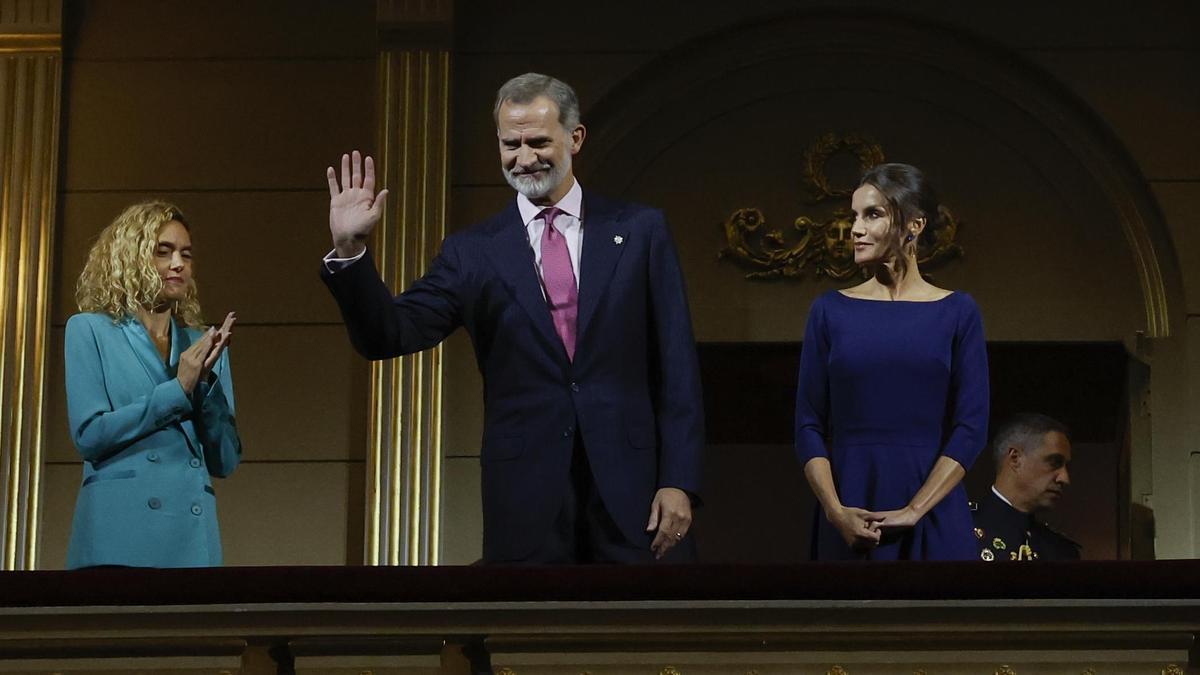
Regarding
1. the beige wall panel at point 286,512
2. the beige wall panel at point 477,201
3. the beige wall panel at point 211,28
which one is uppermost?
the beige wall panel at point 211,28

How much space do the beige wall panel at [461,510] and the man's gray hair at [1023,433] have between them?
5.13 feet

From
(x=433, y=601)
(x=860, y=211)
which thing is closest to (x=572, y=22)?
(x=860, y=211)

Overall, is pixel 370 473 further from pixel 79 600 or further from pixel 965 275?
pixel 79 600

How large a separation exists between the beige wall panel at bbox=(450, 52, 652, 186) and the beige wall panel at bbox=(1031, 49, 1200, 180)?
1.31 metres

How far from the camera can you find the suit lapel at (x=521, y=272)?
3.66 m

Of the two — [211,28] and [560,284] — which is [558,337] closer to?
[560,284]

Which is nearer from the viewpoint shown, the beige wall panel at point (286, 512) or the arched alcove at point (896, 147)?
the beige wall panel at point (286, 512)

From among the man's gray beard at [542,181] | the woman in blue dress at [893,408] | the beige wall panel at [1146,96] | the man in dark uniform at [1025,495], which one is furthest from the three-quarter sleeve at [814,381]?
the beige wall panel at [1146,96]

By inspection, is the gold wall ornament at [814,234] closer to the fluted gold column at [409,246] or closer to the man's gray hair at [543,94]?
the fluted gold column at [409,246]

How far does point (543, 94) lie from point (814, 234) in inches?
101

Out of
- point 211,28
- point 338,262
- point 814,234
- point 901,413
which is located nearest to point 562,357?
point 338,262

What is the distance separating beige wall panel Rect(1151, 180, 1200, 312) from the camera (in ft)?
19.6

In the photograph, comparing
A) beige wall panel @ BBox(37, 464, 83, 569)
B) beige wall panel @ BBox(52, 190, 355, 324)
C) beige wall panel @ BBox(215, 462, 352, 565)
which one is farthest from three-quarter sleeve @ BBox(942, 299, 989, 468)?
beige wall panel @ BBox(37, 464, 83, 569)

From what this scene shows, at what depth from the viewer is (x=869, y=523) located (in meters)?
3.79
